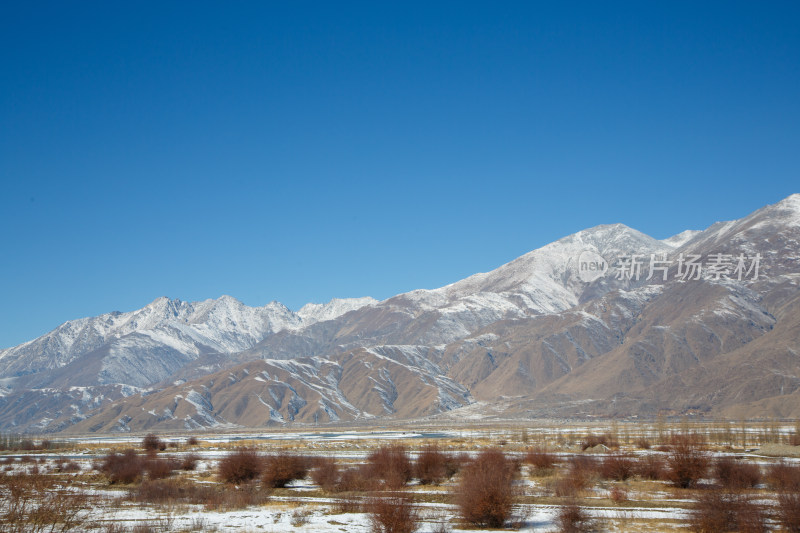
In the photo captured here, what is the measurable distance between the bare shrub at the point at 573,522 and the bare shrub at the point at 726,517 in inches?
151

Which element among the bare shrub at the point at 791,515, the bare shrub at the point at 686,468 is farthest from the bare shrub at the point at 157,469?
the bare shrub at the point at 791,515

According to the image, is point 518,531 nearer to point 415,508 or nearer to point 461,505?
point 461,505

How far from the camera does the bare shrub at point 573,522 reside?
2406 centimetres

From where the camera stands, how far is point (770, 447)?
215ft

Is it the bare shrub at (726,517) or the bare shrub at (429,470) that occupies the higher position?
the bare shrub at (726,517)

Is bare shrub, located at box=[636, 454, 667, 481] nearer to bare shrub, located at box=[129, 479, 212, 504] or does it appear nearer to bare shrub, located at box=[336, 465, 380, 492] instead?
bare shrub, located at box=[336, 465, 380, 492]

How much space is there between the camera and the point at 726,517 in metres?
24.1

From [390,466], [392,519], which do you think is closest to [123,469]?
[390,466]

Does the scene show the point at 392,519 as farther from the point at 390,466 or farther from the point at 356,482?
the point at 390,466

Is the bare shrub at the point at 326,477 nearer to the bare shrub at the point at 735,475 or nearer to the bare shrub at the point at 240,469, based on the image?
the bare shrub at the point at 240,469

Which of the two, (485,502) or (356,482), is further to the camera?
(356,482)

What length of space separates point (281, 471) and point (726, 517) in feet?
85.3

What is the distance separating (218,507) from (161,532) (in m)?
7.40

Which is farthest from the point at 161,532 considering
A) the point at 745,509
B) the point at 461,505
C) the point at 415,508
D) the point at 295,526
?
the point at 745,509
